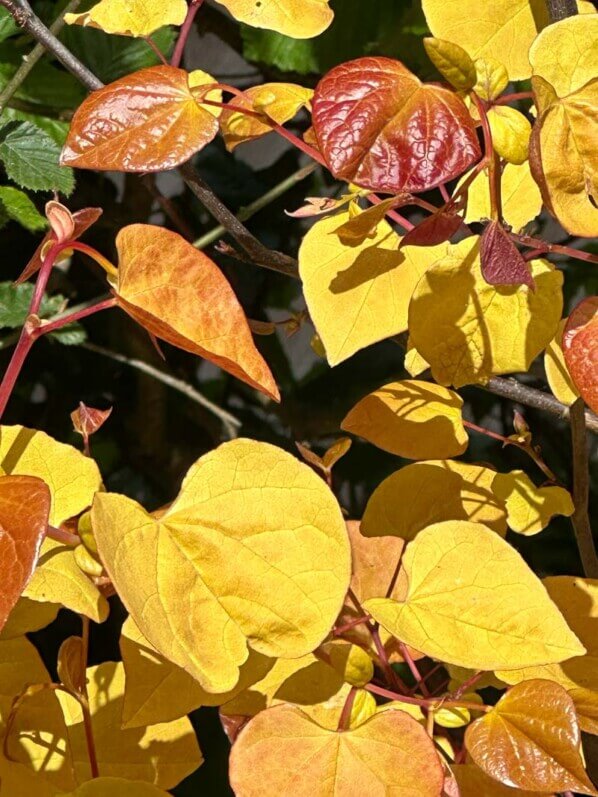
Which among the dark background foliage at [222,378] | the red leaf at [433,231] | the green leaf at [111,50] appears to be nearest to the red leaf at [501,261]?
the red leaf at [433,231]

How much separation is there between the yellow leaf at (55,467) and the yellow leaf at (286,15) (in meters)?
0.20

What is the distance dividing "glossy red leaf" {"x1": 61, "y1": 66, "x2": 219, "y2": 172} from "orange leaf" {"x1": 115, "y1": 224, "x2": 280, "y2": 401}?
26mm

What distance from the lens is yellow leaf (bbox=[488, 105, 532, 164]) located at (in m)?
0.35

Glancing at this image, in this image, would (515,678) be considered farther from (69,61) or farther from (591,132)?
(69,61)

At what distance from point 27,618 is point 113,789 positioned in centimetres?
11

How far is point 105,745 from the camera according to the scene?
490 mm

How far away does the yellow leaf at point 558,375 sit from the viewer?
47 centimetres

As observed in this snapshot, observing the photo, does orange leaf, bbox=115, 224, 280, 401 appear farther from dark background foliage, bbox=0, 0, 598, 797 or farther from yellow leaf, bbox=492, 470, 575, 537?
dark background foliage, bbox=0, 0, 598, 797

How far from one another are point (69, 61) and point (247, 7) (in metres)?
0.09

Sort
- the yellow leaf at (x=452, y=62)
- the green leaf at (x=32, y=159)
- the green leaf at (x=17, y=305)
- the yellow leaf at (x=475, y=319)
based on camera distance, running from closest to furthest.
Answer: the yellow leaf at (x=452, y=62), the yellow leaf at (x=475, y=319), the green leaf at (x=32, y=159), the green leaf at (x=17, y=305)

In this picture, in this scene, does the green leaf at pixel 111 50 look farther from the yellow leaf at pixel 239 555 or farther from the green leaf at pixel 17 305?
the yellow leaf at pixel 239 555

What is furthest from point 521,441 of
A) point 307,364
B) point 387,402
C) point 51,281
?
point 307,364

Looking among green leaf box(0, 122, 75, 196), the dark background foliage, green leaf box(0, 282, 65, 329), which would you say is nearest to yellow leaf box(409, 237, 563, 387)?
green leaf box(0, 122, 75, 196)

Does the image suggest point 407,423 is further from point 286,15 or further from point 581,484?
point 286,15
